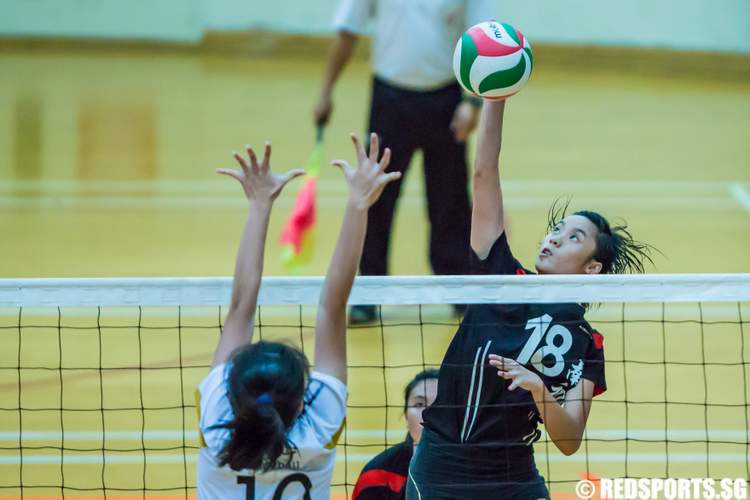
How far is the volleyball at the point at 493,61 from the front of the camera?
11.6ft

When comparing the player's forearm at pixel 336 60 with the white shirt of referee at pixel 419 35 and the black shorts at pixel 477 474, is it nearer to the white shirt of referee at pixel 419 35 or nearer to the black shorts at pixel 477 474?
the white shirt of referee at pixel 419 35

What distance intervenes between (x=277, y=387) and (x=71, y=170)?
8924 mm

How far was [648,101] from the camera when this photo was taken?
14633 millimetres

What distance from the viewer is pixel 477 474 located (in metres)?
3.20

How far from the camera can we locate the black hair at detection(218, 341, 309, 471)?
2.58 meters

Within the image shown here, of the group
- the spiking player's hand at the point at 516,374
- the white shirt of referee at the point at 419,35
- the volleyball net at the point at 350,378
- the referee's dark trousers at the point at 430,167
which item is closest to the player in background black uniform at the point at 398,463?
the volleyball net at the point at 350,378

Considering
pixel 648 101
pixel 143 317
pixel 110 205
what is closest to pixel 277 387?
pixel 143 317

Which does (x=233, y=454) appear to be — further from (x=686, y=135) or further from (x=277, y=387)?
(x=686, y=135)

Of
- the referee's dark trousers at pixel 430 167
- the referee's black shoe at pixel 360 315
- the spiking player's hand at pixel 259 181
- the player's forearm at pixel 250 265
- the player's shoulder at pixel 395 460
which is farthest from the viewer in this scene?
the referee's black shoe at pixel 360 315

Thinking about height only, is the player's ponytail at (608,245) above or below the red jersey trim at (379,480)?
above

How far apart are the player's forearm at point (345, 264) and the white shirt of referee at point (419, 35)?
13.5 ft

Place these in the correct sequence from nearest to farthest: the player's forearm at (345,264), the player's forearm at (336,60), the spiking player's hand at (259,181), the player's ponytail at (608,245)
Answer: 1. the player's forearm at (345,264)
2. the spiking player's hand at (259,181)
3. the player's ponytail at (608,245)
4. the player's forearm at (336,60)

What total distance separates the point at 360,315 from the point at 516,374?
405 cm

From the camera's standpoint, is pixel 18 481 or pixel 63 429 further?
pixel 63 429
